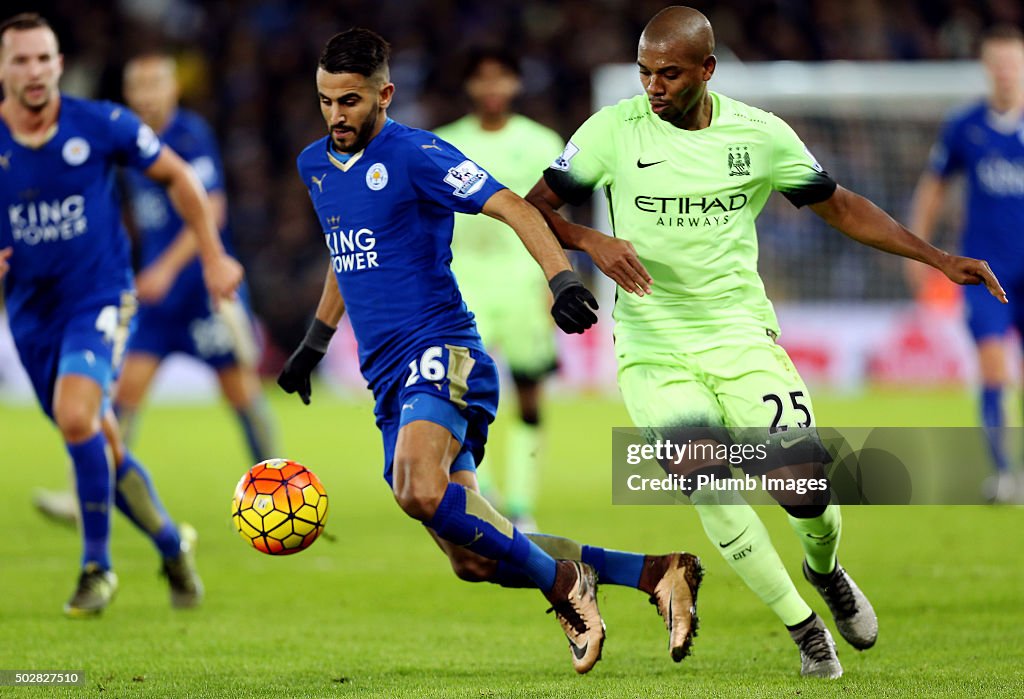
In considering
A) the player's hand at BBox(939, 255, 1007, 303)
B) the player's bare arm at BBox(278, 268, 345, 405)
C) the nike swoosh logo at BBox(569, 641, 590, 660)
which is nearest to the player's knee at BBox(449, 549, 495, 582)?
the nike swoosh logo at BBox(569, 641, 590, 660)

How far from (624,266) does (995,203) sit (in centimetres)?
618

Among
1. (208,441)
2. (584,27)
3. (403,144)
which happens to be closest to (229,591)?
(403,144)

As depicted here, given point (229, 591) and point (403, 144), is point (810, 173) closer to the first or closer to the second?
point (403, 144)

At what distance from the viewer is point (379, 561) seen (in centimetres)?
866

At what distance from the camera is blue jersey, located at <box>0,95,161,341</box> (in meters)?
7.01

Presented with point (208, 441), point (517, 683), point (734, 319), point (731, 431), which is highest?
point (734, 319)

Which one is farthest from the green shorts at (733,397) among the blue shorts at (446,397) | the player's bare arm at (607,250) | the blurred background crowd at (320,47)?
the blurred background crowd at (320,47)

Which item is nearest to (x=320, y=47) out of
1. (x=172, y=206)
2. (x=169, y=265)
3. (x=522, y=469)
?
(x=172, y=206)

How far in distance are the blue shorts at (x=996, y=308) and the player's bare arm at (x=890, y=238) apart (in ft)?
15.6

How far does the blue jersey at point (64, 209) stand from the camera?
7012 mm

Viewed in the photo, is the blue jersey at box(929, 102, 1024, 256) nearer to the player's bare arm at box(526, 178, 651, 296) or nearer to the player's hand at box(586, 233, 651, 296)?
the player's bare arm at box(526, 178, 651, 296)

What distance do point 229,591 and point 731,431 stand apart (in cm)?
313

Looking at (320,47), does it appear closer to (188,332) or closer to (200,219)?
(188,332)

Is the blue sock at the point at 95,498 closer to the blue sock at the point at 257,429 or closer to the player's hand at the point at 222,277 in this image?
the player's hand at the point at 222,277
